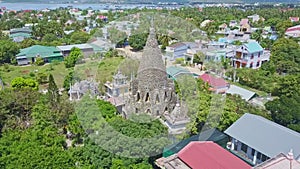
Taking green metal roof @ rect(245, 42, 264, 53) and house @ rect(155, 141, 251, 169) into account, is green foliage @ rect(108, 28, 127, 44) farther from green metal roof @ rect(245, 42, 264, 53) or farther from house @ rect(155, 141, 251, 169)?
house @ rect(155, 141, 251, 169)

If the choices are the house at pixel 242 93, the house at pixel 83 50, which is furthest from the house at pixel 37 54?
the house at pixel 242 93

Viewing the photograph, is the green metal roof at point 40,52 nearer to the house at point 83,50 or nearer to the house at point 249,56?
the house at point 83,50

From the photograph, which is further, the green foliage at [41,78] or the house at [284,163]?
the green foliage at [41,78]

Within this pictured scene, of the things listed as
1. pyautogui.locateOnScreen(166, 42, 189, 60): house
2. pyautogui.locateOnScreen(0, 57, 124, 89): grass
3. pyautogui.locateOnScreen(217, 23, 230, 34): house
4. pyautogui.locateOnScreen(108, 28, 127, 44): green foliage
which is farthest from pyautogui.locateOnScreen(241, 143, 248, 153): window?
pyautogui.locateOnScreen(217, 23, 230, 34): house

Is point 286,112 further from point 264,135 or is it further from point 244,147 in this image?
point 244,147

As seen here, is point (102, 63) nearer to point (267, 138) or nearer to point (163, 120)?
point (163, 120)

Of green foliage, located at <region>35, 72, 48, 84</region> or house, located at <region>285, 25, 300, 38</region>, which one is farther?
house, located at <region>285, 25, 300, 38</region>

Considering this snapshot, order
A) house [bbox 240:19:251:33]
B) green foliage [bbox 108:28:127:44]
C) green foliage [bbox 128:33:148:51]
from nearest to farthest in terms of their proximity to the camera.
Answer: green foliage [bbox 128:33:148:51] → green foliage [bbox 108:28:127:44] → house [bbox 240:19:251:33]
